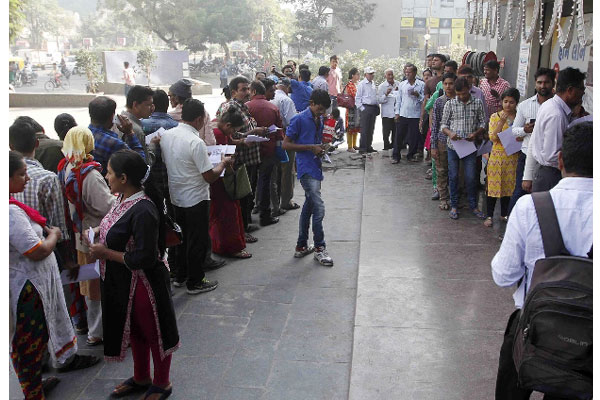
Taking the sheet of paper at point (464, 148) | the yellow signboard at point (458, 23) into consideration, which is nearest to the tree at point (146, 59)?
the sheet of paper at point (464, 148)

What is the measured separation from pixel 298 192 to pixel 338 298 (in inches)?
150

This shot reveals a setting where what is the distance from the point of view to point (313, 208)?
5.36m

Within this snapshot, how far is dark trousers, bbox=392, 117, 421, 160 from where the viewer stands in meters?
9.40

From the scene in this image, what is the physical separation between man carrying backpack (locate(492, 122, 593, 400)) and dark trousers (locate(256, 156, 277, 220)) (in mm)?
4270

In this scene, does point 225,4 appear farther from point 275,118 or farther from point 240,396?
point 240,396

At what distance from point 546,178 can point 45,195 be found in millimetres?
3589

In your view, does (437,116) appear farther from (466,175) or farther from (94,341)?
(94,341)

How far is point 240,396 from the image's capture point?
3365mm

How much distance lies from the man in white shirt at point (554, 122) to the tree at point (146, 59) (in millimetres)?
24551

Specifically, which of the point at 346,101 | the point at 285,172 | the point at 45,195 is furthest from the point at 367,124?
the point at 45,195

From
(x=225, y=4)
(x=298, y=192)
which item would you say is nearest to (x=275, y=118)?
(x=298, y=192)

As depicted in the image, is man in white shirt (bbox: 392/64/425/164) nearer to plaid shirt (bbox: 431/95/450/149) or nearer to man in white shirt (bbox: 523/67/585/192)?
plaid shirt (bbox: 431/95/450/149)

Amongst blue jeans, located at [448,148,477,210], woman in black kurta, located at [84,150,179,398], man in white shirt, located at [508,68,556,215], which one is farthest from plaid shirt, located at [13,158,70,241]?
blue jeans, located at [448,148,477,210]

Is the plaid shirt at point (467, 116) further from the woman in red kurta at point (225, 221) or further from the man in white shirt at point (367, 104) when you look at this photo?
the man in white shirt at point (367, 104)
